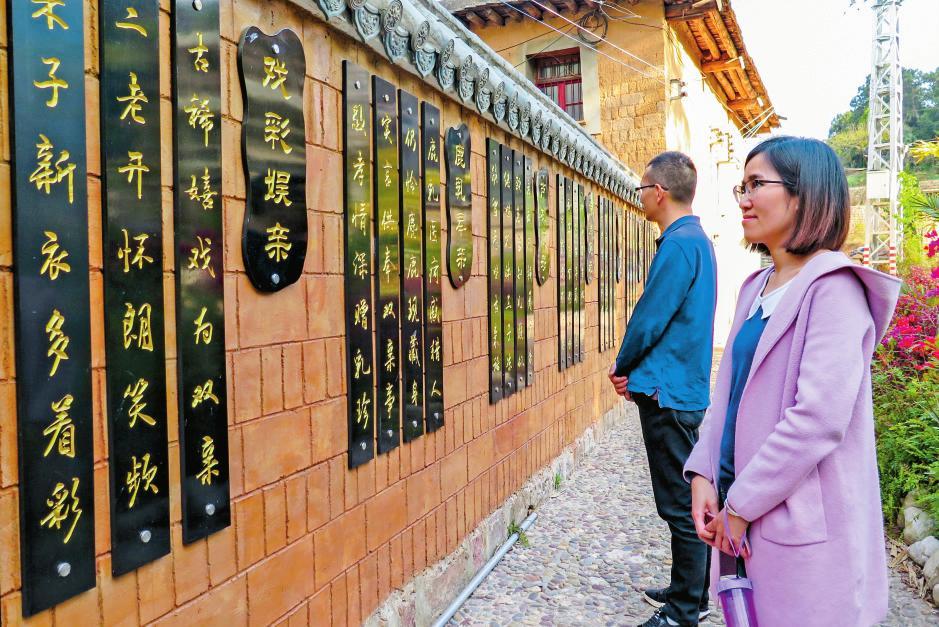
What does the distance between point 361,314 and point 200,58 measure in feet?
3.31

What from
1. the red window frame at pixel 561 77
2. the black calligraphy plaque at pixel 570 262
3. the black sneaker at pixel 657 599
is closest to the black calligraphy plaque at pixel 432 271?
the black sneaker at pixel 657 599

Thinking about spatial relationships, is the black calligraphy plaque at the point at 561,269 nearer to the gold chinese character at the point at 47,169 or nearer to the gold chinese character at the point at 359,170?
the gold chinese character at the point at 359,170

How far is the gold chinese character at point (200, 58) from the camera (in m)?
1.66

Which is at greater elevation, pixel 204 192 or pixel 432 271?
pixel 204 192

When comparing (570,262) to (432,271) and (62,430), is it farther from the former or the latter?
(62,430)

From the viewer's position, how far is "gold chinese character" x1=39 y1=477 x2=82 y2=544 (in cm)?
131

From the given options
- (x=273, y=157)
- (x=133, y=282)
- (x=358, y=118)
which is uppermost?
(x=358, y=118)

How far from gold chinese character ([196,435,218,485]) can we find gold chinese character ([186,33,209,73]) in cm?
92

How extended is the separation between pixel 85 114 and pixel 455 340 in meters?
2.08

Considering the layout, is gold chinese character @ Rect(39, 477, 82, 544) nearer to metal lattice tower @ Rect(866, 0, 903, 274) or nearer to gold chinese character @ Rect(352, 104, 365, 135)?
gold chinese character @ Rect(352, 104, 365, 135)

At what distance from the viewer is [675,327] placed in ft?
9.34

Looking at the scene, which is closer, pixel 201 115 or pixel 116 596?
pixel 116 596

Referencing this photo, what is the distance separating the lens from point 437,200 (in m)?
3.03

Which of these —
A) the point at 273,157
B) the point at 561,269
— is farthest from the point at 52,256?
the point at 561,269
